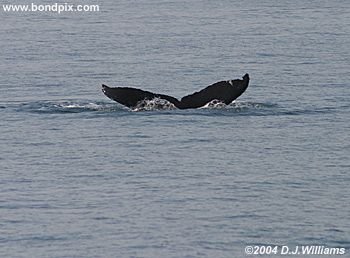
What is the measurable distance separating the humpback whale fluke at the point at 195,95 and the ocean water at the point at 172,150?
0.23 m

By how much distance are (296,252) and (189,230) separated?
4.82ft

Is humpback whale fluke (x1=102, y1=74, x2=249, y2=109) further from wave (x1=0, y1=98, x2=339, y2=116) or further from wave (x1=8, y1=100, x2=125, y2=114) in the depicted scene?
wave (x1=8, y1=100, x2=125, y2=114)

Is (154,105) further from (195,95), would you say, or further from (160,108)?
(195,95)

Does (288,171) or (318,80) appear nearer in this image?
(288,171)

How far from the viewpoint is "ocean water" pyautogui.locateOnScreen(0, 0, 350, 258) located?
1628 centimetres

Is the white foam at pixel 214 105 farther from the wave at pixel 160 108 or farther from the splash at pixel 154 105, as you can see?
the splash at pixel 154 105

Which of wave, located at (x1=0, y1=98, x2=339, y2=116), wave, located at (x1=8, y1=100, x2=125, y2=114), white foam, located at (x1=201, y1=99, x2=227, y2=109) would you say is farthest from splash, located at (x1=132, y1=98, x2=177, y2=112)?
white foam, located at (x1=201, y1=99, x2=227, y2=109)

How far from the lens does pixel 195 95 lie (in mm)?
25016

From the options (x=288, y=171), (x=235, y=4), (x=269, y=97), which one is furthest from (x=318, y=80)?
(x=235, y=4)

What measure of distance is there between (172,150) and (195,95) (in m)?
3.74

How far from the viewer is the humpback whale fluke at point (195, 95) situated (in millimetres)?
24250

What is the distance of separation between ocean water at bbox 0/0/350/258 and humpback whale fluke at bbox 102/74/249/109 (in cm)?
23

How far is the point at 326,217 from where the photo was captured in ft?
55.5

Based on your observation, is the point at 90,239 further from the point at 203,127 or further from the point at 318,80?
the point at 318,80
